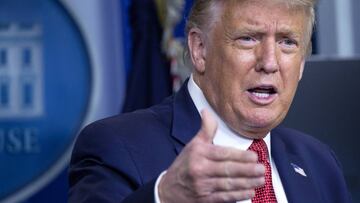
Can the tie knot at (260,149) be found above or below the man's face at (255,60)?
below

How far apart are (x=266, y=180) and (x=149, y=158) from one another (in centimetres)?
31

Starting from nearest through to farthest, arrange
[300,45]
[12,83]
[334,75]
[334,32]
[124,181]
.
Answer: [124,181] → [300,45] → [334,75] → [12,83] → [334,32]

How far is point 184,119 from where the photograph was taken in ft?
7.91

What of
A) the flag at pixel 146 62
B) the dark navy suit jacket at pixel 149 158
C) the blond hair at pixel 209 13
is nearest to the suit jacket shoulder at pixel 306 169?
the dark navy suit jacket at pixel 149 158

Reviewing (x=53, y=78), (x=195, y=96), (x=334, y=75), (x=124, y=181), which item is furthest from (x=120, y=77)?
(x=124, y=181)

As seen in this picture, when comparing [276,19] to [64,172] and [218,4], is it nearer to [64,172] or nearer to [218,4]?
[218,4]

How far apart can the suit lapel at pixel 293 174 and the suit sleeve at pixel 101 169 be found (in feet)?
1.40

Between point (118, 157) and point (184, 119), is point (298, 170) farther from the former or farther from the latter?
point (118, 157)

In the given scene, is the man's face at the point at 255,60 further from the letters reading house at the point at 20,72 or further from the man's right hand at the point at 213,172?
the letters reading house at the point at 20,72

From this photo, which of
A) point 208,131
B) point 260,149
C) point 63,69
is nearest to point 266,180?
point 260,149

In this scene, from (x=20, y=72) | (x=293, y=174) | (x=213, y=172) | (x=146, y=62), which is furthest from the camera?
(x=146, y=62)

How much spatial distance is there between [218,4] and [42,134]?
1.56 meters

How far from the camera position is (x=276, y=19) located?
229 centimetres

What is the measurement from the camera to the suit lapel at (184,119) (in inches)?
92.9
